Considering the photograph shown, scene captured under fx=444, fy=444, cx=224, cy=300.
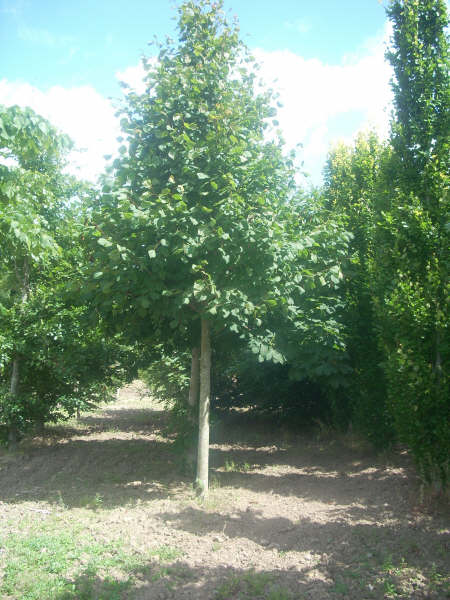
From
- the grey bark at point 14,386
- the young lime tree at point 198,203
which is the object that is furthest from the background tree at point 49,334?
the young lime tree at point 198,203

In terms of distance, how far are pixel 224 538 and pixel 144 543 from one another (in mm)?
789

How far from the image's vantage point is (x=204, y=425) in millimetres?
5703

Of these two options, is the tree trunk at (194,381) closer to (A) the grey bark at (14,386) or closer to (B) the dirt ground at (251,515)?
(B) the dirt ground at (251,515)

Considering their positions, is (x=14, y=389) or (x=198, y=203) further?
(x=14, y=389)

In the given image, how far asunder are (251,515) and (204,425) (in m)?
1.20

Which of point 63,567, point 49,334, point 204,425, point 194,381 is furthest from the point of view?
point 49,334

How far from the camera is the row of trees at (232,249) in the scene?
191 inches

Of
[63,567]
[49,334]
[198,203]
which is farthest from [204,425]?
[49,334]

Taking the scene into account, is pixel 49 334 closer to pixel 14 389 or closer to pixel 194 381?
pixel 14 389

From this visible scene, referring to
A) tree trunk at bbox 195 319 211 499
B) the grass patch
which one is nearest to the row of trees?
tree trunk at bbox 195 319 211 499

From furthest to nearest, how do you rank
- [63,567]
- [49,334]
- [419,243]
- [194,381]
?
[49,334]
[194,381]
[419,243]
[63,567]

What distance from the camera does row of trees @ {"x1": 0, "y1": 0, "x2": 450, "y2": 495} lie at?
15.9 feet

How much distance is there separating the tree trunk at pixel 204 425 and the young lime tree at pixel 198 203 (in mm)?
14

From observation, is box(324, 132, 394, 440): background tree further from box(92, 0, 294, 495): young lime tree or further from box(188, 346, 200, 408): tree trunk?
box(188, 346, 200, 408): tree trunk
